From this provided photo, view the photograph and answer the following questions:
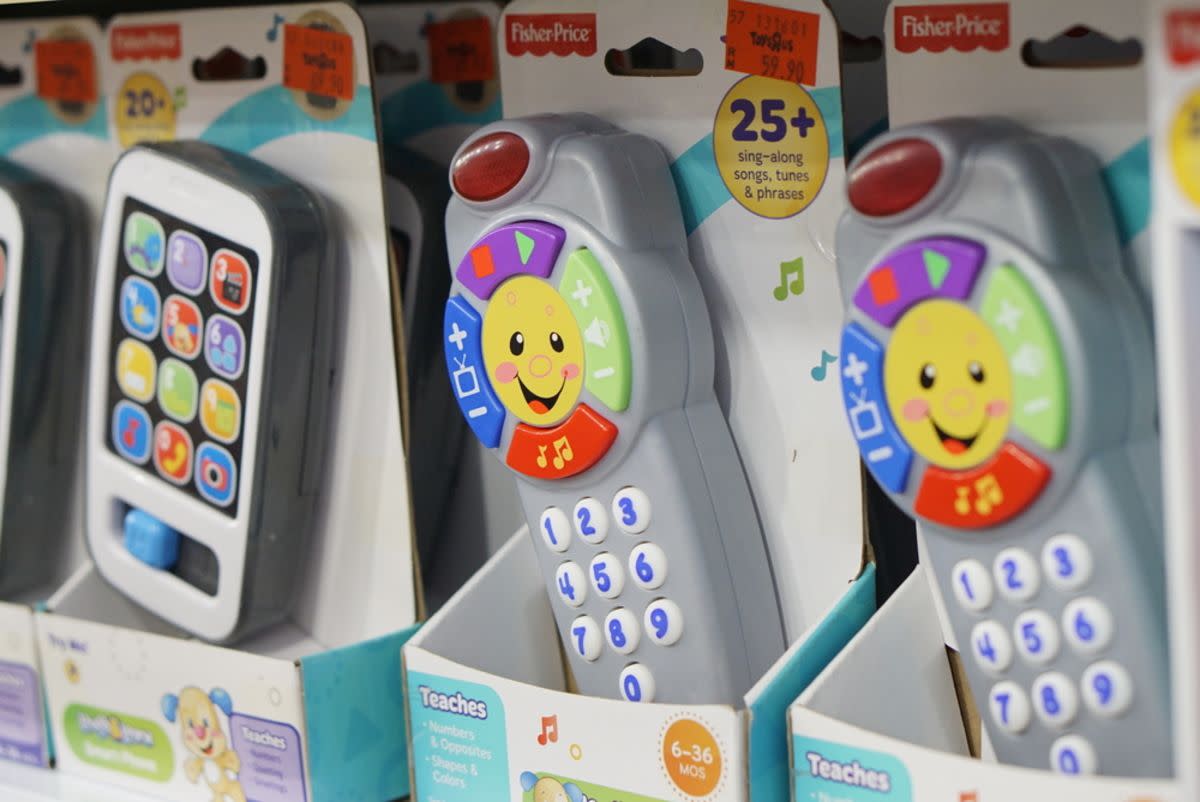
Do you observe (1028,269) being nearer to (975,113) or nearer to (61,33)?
(975,113)

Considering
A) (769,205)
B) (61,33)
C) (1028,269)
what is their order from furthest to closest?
(61,33) < (769,205) < (1028,269)

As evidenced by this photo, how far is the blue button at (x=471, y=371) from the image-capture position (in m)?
0.70

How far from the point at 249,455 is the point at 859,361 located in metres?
0.37

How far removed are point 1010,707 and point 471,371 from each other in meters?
0.29

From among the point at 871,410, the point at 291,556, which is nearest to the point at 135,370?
the point at 291,556

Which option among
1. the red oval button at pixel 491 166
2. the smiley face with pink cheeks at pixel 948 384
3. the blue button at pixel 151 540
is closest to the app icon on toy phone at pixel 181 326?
the blue button at pixel 151 540

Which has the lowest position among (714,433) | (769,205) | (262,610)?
(262,610)

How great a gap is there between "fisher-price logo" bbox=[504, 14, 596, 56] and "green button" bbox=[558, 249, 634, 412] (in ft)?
0.41

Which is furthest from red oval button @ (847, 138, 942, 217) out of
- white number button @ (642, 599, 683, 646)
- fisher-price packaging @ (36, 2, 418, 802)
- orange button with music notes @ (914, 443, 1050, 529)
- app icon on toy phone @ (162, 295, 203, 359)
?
app icon on toy phone @ (162, 295, 203, 359)

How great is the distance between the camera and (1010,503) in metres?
0.55

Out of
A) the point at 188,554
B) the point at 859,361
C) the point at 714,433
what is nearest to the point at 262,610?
the point at 188,554

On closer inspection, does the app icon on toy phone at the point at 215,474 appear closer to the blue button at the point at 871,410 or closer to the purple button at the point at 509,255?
the purple button at the point at 509,255

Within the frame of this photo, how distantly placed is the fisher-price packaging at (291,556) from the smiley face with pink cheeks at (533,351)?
12cm

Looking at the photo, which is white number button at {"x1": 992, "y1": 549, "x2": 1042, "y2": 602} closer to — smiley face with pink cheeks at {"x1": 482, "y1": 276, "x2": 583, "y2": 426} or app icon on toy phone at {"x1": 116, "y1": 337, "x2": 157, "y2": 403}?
smiley face with pink cheeks at {"x1": 482, "y1": 276, "x2": 583, "y2": 426}
